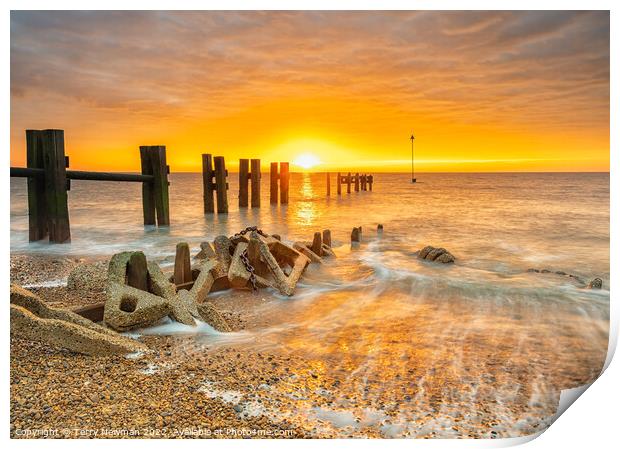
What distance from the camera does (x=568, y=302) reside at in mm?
5324

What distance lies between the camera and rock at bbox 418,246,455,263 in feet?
25.7

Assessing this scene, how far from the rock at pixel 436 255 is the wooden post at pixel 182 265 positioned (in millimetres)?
4574

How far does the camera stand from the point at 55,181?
307 inches

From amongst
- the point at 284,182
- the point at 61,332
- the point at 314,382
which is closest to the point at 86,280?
the point at 61,332

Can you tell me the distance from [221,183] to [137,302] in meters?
11.7

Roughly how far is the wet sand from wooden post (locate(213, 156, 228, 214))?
11021 mm

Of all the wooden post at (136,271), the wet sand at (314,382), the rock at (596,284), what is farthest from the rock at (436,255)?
the wooden post at (136,271)

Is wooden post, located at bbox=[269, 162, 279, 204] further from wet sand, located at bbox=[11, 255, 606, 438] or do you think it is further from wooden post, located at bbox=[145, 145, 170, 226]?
wet sand, located at bbox=[11, 255, 606, 438]

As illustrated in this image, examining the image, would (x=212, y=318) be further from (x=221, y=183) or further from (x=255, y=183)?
(x=255, y=183)

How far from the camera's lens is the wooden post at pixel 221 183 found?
14758 mm

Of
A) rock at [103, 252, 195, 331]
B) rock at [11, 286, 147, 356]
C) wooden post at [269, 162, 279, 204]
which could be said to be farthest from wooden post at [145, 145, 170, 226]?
wooden post at [269, 162, 279, 204]

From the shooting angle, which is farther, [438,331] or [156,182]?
[156,182]

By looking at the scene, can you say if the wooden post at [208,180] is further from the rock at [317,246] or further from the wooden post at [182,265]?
the wooden post at [182,265]

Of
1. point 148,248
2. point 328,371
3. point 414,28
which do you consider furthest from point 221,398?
point 148,248
